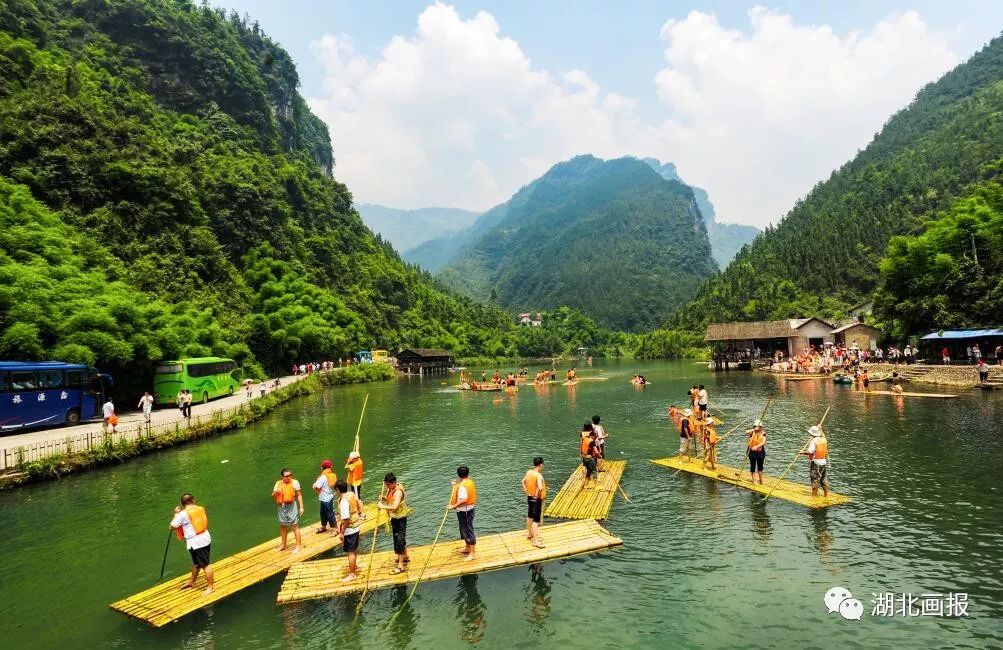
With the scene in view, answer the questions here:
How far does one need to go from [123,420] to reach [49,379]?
519cm

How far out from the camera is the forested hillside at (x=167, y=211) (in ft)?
112

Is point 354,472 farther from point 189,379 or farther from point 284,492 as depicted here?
point 189,379

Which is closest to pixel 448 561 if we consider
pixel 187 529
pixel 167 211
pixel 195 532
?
pixel 195 532

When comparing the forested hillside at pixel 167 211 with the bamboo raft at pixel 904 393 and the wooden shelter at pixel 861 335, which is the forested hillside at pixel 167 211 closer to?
the bamboo raft at pixel 904 393

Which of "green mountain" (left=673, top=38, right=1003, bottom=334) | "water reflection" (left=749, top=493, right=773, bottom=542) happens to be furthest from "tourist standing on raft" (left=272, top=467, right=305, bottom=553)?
"green mountain" (left=673, top=38, right=1003, bottom=334)

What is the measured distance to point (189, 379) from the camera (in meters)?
36.7

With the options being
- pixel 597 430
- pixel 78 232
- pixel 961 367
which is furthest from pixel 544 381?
pixel 78 232

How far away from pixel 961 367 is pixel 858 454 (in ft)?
104

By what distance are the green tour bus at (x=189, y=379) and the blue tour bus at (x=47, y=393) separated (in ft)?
19.9

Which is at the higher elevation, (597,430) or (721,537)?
(597,430)

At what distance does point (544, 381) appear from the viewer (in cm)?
6538

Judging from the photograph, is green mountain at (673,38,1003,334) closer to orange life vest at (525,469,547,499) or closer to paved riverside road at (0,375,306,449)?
orange life vest at (525,469,547,499)

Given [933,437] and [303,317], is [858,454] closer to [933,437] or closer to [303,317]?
[933,437]

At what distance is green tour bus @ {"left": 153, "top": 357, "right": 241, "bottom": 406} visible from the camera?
35.7 metres
